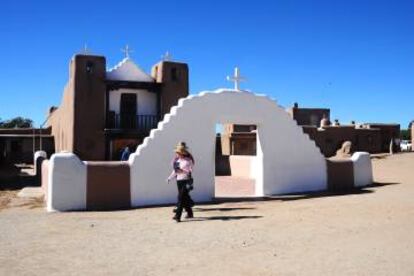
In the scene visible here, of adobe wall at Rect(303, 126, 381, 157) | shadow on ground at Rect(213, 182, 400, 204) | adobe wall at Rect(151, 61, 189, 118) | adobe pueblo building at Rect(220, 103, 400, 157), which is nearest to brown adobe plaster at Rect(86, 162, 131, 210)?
shadow on ground at Rect(213, 182, 400, 204)

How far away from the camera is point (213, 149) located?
1409 cm

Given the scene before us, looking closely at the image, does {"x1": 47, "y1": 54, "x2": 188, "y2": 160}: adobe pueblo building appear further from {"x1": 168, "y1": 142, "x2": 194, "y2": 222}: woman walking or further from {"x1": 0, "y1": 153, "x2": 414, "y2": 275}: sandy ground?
{"x1": 168, "y1": 142, "x2": 194, "y2": 222}: woman walking

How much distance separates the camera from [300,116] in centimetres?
5562

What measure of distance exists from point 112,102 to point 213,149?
22074 millimetres

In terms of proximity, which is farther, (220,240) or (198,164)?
(198,164)

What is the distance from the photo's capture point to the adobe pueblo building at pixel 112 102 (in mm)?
33031

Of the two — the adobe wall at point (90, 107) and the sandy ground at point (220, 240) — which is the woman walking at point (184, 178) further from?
the adobe wall at point (90, 107)

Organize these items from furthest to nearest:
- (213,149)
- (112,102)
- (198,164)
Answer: (112,102) < (213,149) < (198,164)

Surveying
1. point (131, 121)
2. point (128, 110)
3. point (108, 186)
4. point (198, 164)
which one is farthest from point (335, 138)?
point (108, 186)

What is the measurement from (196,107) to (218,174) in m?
14.7

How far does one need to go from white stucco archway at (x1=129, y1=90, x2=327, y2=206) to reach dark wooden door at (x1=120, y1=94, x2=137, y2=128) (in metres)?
20.7

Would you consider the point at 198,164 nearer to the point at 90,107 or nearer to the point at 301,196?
the point at 301,196

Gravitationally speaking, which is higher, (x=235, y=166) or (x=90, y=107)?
(x=90, y=107)

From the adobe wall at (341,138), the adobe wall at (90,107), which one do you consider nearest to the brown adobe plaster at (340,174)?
the adobe wall at (90,107)
